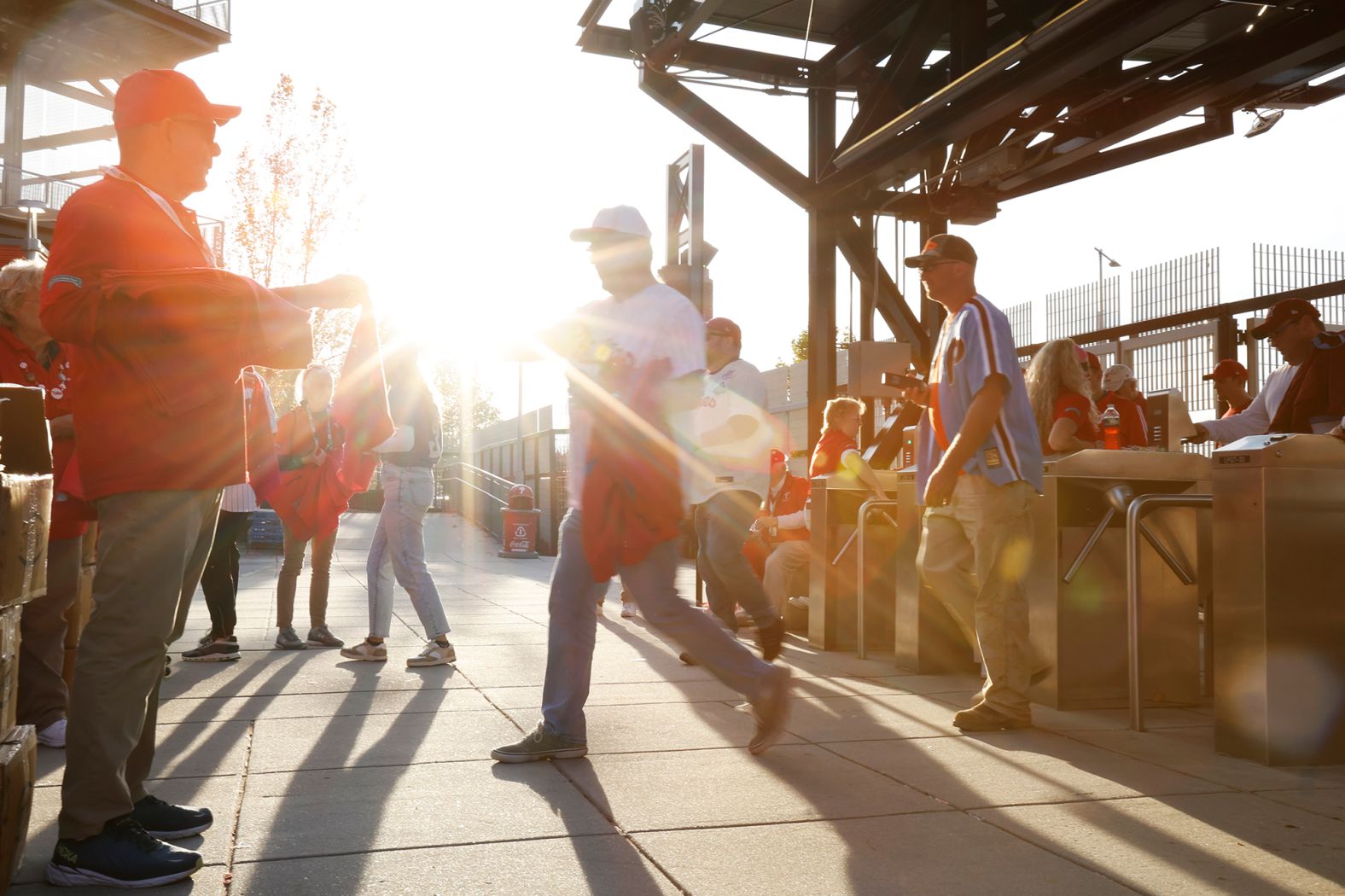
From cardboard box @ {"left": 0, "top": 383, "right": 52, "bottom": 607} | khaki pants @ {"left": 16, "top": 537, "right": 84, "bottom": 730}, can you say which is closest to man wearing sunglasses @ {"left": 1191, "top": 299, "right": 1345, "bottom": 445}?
cardboard box @ {"left": 0, "top": 383, "right": 52, "bottom": 607}

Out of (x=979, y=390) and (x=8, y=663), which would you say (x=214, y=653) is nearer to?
(x=8, y=663)

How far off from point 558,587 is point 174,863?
5.98ft

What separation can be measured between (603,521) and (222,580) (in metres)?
4.03

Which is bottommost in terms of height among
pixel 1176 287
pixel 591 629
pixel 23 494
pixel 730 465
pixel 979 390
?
pixel 591 629

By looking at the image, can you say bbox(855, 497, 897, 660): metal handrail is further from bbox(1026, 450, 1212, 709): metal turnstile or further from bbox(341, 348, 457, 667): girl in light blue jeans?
bbox(341, 348, 457, 667): girl in light blue jeans

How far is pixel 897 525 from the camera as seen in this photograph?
24.0 ft

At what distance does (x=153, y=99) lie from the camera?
319cm

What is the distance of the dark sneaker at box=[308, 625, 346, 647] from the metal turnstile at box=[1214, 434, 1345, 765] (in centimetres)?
566

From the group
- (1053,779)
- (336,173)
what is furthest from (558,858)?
(336,173)

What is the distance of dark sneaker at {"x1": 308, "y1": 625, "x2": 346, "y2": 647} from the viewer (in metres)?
8.02

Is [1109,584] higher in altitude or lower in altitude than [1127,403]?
lower

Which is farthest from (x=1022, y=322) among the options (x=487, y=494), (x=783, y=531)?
(x=487, y=494)

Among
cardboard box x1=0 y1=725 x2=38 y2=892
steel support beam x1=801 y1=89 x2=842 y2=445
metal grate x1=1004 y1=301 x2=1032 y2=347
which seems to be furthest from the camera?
metal grate x1=1004 y1=301 x2=1032 y2=347

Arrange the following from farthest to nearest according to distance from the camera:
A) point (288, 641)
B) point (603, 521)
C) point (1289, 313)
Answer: point (288, 641)
point (1289, 313)
point (603, 521)
